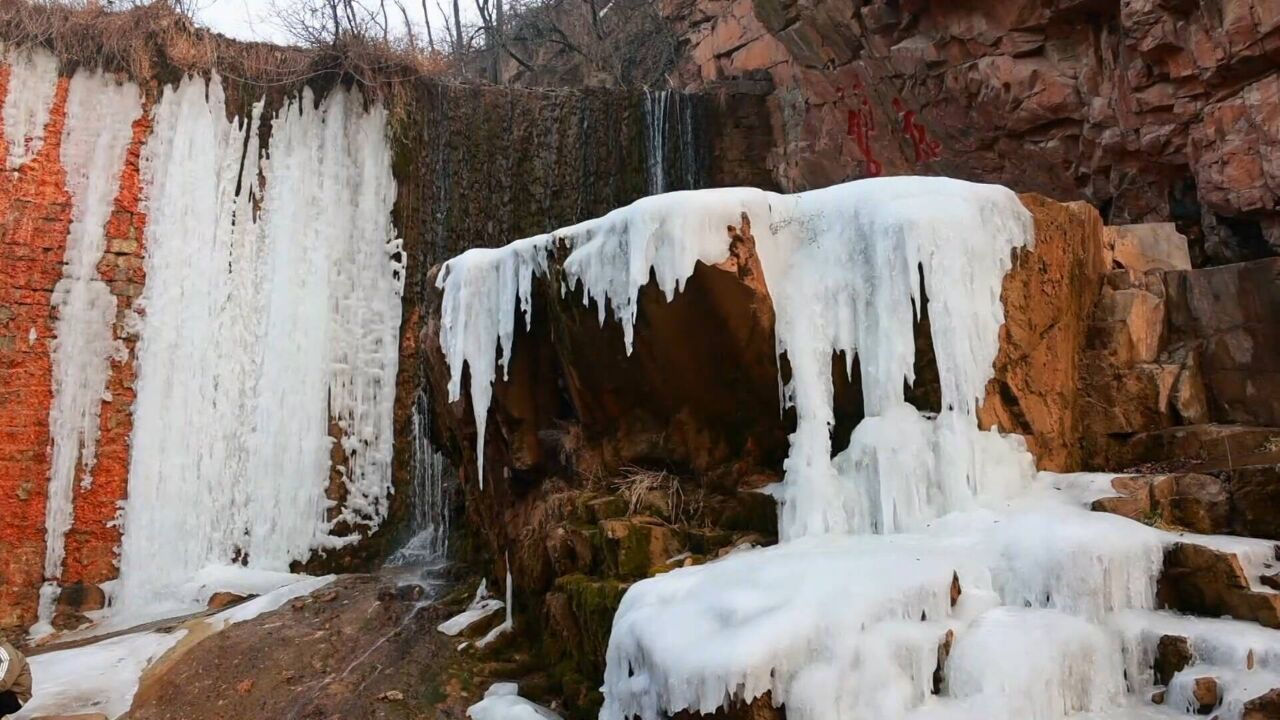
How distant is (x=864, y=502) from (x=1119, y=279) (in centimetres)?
282

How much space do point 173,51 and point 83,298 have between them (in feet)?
9.67

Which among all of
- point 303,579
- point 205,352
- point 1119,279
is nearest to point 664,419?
point 1119,279

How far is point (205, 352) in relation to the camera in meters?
10.0

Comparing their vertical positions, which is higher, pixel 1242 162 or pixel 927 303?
pixel 1242 162

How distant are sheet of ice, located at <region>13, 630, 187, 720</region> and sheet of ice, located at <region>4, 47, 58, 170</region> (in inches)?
209

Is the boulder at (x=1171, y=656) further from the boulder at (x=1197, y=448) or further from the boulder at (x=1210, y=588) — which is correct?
the boulder at (x=1197, y=448)

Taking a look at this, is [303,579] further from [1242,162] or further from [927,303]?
[1242,162]

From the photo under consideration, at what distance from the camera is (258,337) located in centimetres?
1022

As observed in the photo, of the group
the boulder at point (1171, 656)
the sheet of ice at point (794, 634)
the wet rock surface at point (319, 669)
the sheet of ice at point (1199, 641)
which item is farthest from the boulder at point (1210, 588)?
the wet rock surface at point (319, 669)

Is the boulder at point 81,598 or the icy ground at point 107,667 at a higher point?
the boulder at point 81,598

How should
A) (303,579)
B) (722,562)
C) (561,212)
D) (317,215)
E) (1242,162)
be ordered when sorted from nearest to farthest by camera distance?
(722,562), (1242,162), (303,579), (317,215), (561,212)

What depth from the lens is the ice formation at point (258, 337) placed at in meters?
9.68

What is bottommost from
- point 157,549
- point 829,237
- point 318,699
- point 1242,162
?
point 318,699

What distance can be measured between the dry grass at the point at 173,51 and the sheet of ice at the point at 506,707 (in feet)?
25.6
